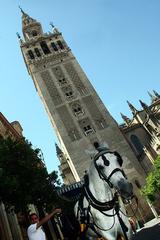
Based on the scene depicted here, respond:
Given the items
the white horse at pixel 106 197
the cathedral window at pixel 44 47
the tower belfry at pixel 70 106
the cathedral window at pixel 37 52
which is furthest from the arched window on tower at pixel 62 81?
the white horse at pixel 106 197

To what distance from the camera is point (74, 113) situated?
41.1m

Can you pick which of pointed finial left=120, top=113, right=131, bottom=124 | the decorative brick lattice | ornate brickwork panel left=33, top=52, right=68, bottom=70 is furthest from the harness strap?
ornate brickwork panel left=33, top=52, right=68, bottom=70

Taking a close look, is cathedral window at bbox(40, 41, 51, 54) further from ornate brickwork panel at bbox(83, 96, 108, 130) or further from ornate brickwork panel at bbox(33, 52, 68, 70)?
ornate brickwork panel at bbox(83, 96, 108, 130)

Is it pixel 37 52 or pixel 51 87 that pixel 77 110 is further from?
pixel 37 52

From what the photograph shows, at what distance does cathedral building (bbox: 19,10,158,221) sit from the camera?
124 ft

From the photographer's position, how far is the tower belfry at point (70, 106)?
3825cm

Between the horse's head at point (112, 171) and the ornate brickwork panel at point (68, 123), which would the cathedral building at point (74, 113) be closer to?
the ornate brickwork panel at point (68, 123)

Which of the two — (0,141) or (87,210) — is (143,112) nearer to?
(0,141)

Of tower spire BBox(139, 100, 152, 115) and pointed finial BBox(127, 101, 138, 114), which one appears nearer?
tower spire BBox(139, 100, 152, 115)

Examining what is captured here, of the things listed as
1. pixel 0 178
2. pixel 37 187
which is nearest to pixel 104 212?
pixel 0 178

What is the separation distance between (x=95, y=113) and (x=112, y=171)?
3463 centimetres

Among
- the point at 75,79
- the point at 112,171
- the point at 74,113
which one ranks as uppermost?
the point at 75,79

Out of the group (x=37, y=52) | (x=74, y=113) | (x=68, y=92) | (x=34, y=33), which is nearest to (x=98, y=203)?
(x=74, y=113)

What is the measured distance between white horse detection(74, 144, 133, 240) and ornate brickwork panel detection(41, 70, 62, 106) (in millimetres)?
35172
